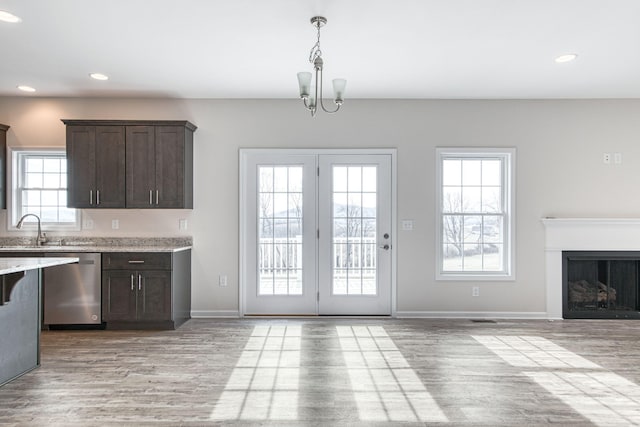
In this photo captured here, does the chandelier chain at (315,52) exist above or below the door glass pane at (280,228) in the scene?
above

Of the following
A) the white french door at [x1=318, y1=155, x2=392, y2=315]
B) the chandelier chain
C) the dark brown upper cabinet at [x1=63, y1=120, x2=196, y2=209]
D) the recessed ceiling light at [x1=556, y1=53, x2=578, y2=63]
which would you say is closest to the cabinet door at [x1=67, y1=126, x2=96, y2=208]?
the dark brown upper cabinet at [x1=63, y1=120, x2=196, y2=209]

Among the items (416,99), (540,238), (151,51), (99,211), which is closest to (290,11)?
(151,51)

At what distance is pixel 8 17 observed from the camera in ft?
9.55

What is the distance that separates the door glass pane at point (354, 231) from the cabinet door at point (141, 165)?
6.87 feet

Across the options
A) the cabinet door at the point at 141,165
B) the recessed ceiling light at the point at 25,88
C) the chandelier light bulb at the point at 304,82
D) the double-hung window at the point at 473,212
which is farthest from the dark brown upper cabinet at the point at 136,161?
the double-hung window at the point at 473,212

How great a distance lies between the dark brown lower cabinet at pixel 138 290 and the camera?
4258 millimetres

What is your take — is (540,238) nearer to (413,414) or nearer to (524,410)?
(524,410)

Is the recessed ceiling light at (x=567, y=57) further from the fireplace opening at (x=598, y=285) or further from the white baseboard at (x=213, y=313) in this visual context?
the white baseboard at (x=213, y=313)

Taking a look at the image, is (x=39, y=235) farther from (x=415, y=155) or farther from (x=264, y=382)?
(x=415, y=155)

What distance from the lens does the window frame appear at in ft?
15.7

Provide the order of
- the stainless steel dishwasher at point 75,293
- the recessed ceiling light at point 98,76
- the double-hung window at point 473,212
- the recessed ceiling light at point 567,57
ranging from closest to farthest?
the recessed ceiling light at point 567,57, the recessed ceiling light at point 98,76, the stainless steel dishwasher at point 75,293, the double-hung window at point 473,212

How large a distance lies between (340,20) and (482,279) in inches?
135

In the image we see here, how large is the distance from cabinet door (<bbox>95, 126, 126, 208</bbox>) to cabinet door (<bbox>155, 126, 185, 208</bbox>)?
15.5 inches

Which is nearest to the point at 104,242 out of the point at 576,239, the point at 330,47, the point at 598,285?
the point at 330,47
